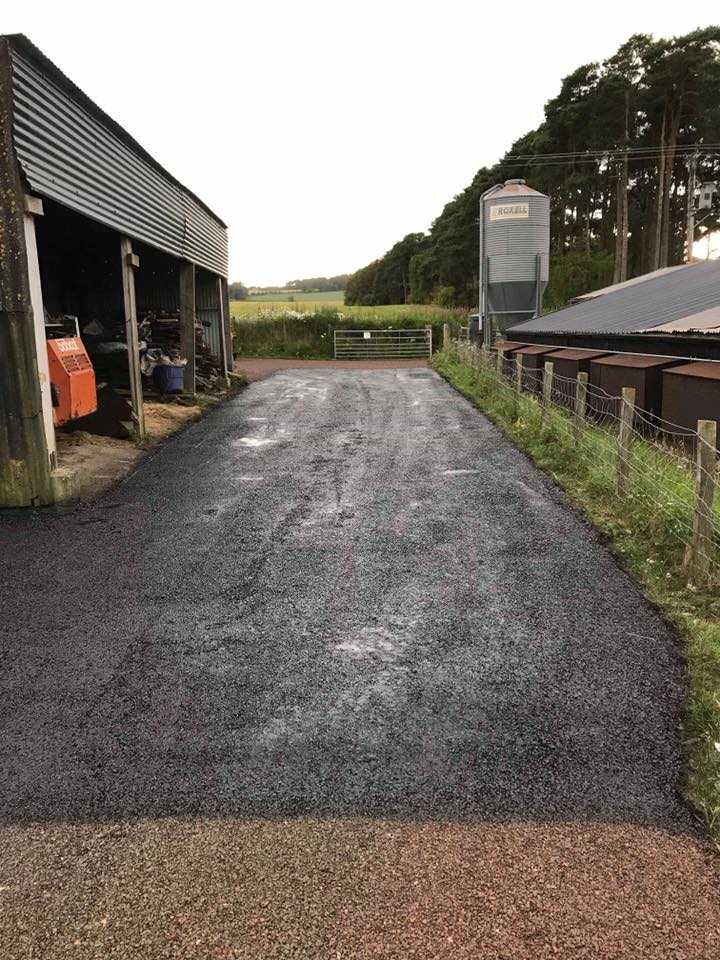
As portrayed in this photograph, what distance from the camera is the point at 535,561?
6352 mm

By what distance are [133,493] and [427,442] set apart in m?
5.38

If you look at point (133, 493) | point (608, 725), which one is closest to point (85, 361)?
point (133, 493)

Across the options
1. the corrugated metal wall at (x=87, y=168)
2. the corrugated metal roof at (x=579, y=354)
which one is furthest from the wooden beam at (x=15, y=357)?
the corrugated metal roof at (x=579, y=354)

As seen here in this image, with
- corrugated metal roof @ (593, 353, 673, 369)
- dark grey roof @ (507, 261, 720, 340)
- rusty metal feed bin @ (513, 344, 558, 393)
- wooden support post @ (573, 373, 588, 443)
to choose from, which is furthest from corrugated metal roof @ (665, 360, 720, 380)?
rusty metal feed bin @ (513, 344, 558, 393)

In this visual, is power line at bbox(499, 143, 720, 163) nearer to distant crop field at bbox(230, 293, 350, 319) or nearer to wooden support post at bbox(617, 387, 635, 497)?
distant crop field at bbox(230, 293, 350, 319)

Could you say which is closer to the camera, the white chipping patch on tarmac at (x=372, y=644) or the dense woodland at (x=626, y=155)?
the white chipping patch on tarmac at (x=372, y=644)

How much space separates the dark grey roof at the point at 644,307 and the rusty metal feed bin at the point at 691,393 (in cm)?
215

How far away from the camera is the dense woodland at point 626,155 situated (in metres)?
40.4

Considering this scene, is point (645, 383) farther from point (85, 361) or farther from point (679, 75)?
point (679, 75)

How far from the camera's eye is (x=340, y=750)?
3537 mm

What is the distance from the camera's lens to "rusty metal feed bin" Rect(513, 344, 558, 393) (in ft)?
53.9

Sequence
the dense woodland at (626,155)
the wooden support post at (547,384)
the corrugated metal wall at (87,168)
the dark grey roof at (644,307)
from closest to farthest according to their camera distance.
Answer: the corrugated metal wall at (87,168) < the wooden support post at (547,384) < the dark grey roof at (644,307) < the dense woodland at (626,155)

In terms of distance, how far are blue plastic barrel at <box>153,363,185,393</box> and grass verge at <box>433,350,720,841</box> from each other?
791 cm

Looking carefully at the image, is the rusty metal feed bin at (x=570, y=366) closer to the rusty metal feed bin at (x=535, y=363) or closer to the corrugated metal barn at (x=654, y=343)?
the corrugated metal barn at (x=654, y=343)
